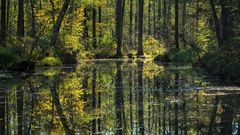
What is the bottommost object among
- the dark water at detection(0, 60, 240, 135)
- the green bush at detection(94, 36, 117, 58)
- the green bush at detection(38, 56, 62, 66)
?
the dark water at detection(0, 60, 240, 135)

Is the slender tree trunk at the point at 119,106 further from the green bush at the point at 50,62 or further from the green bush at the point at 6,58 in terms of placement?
the green bush at the point at 50,62

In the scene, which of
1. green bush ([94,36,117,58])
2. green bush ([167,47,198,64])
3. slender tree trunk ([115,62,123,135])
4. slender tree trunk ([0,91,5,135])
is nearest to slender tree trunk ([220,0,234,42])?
slender tree trunk ([115,62,123,135])

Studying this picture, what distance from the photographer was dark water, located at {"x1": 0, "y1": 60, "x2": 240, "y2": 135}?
28.2ft

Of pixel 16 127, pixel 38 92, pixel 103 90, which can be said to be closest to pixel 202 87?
pixel 103 90

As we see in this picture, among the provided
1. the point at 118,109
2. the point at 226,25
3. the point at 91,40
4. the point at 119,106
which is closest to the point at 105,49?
the point at 91,40

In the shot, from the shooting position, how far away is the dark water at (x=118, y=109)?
338 inches

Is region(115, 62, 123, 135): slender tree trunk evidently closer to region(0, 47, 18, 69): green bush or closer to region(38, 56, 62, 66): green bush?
region(0, 47, 18, 69): green bush

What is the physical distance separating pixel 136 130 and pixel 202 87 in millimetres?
7607

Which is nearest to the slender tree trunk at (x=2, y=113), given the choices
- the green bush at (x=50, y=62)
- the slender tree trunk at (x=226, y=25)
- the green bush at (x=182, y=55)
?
the slender tree trunk at (x=226, y=25)

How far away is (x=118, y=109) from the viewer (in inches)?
435

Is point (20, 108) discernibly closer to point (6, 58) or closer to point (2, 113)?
point (2, 113)

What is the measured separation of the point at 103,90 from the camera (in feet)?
49.8

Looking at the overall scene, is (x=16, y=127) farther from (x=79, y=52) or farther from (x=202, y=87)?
(x=79, y=52)

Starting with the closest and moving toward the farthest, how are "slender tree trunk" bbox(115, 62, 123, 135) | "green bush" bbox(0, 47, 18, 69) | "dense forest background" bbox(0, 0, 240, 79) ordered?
"slender tree trunk" bbox(115, 62, 123, 135) < "dense forest background" bbox(0, 0, 240, 79) < "green bush" bbox(0, 47, 18, 69)
